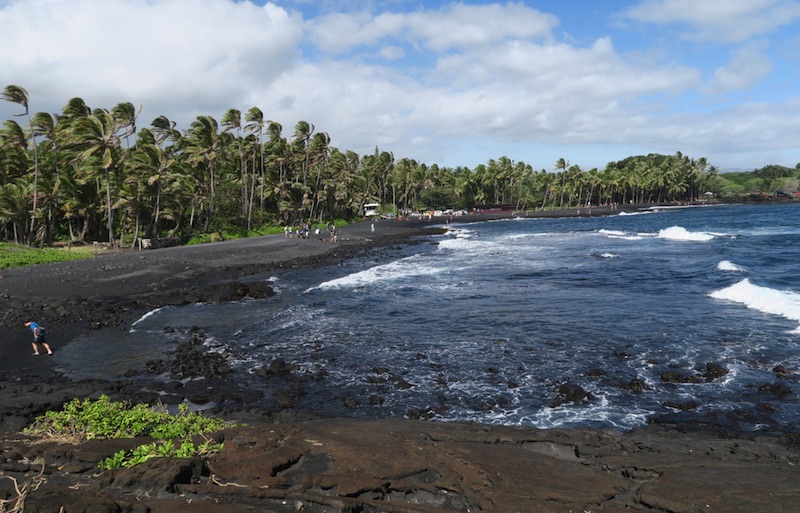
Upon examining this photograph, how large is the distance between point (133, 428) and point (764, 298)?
25.5 meters

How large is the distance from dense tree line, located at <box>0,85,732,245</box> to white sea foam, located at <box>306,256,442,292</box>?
2345 cm

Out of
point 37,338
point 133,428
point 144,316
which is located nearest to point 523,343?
point 133,428

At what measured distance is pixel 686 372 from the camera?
14.2 m

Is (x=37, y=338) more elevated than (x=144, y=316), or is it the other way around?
(x=37, y=338)

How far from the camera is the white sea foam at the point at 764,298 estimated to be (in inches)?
800

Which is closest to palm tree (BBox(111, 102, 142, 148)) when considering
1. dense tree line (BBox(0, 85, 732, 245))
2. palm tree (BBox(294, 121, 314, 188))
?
dense tree line (BBox(0, 85, 732, 245))

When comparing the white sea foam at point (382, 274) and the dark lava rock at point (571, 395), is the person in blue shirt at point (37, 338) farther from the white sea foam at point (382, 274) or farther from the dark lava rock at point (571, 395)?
the dark lava rock at point (571, 395)

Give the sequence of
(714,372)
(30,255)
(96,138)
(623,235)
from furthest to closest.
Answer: (623,235) < (96,138) < (30,255) < (714,372)

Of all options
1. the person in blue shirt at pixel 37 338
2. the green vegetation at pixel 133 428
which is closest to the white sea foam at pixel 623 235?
the person in blue shirt at pixel 37 338

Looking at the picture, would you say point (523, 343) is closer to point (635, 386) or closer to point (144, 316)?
point (635, 386)

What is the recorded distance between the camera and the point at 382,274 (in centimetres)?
3409

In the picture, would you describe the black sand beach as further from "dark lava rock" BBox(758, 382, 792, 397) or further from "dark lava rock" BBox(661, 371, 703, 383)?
"dark lava rock" BBox(661, 371, 703, 383)

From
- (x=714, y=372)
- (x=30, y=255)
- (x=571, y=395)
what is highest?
(x=30, y=255)

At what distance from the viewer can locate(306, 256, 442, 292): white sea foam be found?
30.1m
